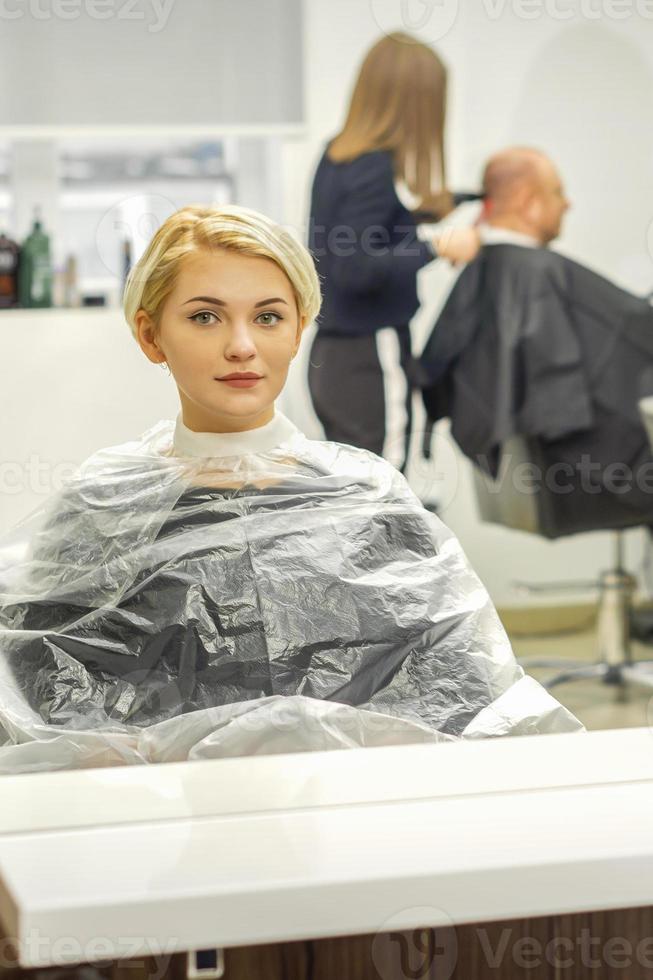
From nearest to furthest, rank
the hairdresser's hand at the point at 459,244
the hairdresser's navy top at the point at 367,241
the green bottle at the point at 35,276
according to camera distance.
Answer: the green bottle at the point at 35,276
the hairdresser's navy top at the point at 367,241
the hairdresser's hand at the point at 459,244

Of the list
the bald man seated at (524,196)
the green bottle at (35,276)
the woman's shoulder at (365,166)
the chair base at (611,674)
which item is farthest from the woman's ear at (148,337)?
the bald man seated at (524,196)

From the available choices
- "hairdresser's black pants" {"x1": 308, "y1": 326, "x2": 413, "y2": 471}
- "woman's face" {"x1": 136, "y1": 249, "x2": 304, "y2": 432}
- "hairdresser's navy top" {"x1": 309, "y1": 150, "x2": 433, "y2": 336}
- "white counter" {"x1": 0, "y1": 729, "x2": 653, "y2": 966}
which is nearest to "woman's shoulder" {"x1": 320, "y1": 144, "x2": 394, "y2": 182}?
"hairdresser's navy top" {"x1": 309, "y1": 150, "x2": 433, "y2": 336}

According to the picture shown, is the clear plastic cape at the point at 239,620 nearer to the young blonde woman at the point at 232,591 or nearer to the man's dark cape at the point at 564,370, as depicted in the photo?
the young blonde woman at the point at 232,591

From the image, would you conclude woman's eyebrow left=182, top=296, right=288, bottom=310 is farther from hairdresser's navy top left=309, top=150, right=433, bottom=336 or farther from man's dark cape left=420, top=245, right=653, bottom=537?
man's dark cape left=420, top=245, right=653, bottom=537

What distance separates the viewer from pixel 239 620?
119 centimetres

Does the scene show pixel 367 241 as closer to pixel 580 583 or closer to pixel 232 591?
pixel 580 583

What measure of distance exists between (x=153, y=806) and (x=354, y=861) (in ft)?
0.75

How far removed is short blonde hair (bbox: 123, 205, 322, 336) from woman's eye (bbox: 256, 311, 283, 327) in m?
0.03

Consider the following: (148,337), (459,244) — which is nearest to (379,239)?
(459,244)

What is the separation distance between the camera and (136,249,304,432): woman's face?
1.18 metres

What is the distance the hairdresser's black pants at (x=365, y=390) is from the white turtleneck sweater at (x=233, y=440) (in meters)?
0.24

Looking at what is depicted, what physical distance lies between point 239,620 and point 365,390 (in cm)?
77

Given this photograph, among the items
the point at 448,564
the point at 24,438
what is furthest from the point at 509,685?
the point at 24,438

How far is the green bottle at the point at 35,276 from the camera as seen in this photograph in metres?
1.77
